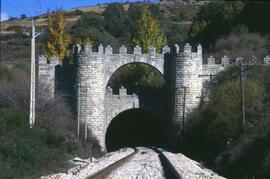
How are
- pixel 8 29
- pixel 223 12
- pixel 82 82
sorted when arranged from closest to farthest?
pixel 82 82 < pixel 223 12 < pixel 8 29

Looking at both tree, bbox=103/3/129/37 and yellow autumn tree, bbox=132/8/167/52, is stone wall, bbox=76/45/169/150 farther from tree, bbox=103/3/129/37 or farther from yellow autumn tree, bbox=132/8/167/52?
tree, bbox=103/3/129/37

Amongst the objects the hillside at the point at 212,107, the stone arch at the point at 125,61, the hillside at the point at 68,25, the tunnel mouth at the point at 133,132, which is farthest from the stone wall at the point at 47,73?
the hillside at the point at 68,25

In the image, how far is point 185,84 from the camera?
1876 inches

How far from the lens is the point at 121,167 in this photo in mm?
25859

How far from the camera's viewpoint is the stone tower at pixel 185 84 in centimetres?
4756

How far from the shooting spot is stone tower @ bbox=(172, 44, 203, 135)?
156ft

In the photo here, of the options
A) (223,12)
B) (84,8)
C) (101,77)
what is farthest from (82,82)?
(84,8)

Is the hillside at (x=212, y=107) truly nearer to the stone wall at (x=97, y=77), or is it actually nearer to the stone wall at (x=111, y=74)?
the stone wall at (x=111, y=74)

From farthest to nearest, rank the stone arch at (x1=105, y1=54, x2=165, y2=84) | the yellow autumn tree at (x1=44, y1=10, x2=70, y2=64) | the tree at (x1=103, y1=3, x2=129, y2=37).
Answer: the tree at (x1=103, y1=3, x2=129, y2=37) < the yellow autumn tree at (x1=44, y1=10, x2=70, y2=64) < the stone arch at (x1=105, y1=54, x2=165, y2=84)

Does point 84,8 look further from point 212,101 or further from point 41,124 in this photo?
Result: point 41,124

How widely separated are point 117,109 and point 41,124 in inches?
615

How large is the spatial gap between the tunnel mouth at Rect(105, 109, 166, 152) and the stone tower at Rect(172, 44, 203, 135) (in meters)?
9.88

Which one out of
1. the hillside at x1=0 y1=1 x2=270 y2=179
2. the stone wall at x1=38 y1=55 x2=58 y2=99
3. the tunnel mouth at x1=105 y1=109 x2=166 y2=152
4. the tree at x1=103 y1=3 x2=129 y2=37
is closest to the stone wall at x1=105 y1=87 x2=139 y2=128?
the hillside at x1=0 y1=1 x2=270 y2=179

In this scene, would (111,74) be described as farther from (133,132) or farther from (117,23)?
(117,23)
